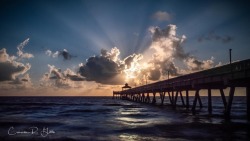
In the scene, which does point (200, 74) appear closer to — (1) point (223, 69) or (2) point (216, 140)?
(1) point (223, 69)

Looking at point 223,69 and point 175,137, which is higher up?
point 223,69

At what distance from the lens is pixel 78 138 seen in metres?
15.3

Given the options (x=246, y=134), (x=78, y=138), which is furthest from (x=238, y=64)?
(x=78, y=138)

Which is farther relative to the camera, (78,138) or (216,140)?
(78,138)

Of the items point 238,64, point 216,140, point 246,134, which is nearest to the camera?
point 216,140

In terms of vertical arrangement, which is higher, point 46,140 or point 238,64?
point 238,64

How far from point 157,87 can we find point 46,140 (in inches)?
1610

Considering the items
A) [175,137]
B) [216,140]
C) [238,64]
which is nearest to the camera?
[216,140]

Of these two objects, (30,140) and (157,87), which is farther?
(157,87)

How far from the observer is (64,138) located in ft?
50.5

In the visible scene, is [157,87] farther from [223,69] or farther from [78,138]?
[78,138]

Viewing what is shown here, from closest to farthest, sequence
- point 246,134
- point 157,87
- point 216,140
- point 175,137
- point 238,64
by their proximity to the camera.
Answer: point 216,140
point 175,137
point 246,134
point 238,64
point 157,87

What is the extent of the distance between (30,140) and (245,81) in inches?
731

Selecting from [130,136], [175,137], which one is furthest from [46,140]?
[175,137]
